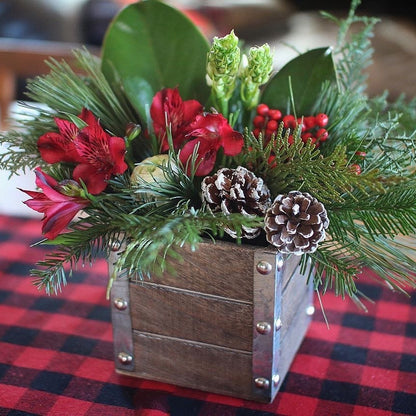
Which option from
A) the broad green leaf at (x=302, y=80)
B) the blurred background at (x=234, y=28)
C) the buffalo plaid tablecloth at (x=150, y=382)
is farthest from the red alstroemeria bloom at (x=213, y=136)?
the blurred background at (x=234, y=28)

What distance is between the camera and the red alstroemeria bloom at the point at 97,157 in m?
0.52

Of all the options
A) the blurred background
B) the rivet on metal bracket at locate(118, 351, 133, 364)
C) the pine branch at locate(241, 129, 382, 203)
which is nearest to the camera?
the pine branch at locate(241, 129, 382, 203)

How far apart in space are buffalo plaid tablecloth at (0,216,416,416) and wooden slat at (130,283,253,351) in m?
0.05

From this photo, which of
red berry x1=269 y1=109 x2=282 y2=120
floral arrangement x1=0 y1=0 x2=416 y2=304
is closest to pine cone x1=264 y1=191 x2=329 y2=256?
floral arrangement x1=0 y1=0 x2=416 y2=304

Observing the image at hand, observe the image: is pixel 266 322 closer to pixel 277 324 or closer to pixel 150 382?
pixel 277 324

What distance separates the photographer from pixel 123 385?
0.58 meters

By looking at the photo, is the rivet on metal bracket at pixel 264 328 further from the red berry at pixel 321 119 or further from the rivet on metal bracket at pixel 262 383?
the red berry at pixel 321 119

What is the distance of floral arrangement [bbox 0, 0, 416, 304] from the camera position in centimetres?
49

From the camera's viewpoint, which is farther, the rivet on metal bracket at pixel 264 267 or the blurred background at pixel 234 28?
the blurred background at pixel 234 28

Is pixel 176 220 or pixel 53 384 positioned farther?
pixel 53 384

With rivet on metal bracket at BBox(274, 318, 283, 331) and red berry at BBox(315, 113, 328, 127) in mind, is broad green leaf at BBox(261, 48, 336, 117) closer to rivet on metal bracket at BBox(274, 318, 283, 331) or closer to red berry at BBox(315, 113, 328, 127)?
red berry at BBox(315, 113, 328, 127)

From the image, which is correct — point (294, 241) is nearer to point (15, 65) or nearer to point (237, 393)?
point (237, 393)

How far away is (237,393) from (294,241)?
16 centimetres

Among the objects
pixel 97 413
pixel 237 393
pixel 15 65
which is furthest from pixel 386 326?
pixel 15 65
